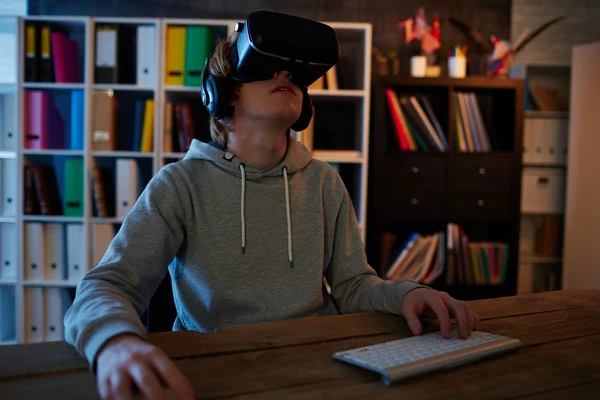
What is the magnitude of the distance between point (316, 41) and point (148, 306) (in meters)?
0.70

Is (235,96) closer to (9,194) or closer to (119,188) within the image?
(119,188)

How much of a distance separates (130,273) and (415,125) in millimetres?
2326

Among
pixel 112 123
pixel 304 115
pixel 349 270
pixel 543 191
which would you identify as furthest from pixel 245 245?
pixel 543 191

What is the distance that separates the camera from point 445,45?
3348mm

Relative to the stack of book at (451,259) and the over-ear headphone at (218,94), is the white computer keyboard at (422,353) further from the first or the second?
the stack of book at (451,259)

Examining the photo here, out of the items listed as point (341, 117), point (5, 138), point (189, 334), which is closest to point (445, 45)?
point (341, 117)

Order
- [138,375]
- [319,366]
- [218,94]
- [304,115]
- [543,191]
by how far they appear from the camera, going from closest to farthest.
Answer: [138,375] < [319,366] < [218,94] < [304,115] < [543,191]

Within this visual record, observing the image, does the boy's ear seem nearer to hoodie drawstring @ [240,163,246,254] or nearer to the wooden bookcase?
hoodie drawstring @ [240,163,246,254]

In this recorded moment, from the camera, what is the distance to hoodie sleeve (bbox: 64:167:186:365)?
73 cm

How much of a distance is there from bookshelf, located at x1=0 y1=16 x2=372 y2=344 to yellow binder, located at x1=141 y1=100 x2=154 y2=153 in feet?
0.06

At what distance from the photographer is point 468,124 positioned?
3.05m

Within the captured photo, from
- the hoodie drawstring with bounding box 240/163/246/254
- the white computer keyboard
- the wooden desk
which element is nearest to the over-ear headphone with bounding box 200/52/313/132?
the hoodie drawstring with bounding box 240/163/246/254

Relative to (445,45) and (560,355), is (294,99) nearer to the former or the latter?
(560,355)

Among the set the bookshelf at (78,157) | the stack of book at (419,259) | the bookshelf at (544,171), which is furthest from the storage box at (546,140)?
the bookshelf at (78,157)
